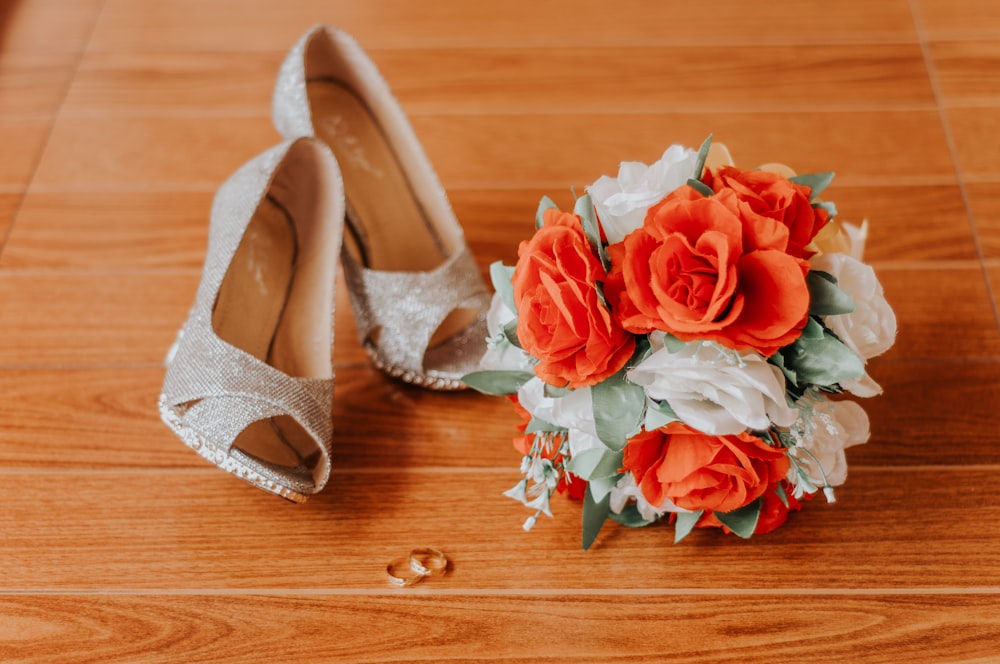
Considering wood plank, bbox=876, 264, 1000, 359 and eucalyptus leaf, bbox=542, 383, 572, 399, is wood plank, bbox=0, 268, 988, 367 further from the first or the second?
eucalyptus leaf, bbox=542, 383, 572, 399

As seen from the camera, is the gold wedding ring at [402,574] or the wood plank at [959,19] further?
the wood plank at [959,19]

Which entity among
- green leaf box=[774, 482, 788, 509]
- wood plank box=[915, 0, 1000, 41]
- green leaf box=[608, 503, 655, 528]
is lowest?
green leaf box=[608, 503, 655, 528]

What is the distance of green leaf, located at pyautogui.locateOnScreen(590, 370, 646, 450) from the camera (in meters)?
0.61

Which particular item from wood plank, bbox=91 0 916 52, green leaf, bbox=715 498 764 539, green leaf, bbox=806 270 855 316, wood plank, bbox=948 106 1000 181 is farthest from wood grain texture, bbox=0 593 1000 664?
wood plank, bbox=91 0 916 52

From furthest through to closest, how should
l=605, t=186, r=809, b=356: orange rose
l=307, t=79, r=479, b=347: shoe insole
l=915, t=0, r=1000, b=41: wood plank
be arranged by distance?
l=915, t=0, r=1000, b=41: wood plank → l=307, t=79, r=479, b=347: shoe insole → l=605, t=186, r=809, b=356: orange rose

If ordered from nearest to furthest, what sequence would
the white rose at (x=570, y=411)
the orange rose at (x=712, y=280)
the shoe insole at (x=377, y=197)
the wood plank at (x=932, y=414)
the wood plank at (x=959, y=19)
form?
the orange rose at (x=712, y=280) → the white rose at (x=570, y=411) → the wood plank at (x=932, y=414) → the shoe insole at (x=377, y=197) → the wood plank at (x=959, y=19)

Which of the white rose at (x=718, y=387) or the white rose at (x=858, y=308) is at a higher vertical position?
the white rose at (x=858, y=308)

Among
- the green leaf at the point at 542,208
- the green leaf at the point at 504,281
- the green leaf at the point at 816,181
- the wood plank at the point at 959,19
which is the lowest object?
the green leaf at the point at 504,281

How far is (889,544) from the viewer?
80cm

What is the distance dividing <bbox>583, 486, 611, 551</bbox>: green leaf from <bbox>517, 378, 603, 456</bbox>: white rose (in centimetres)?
8

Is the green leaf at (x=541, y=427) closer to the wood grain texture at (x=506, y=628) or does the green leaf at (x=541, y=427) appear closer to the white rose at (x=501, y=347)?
the white rose at (x=501, y=347)

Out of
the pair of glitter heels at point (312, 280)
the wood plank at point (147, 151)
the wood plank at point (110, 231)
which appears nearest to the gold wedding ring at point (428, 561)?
the pair of glitter heels at point (312, 280)

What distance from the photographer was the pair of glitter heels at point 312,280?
76 cm

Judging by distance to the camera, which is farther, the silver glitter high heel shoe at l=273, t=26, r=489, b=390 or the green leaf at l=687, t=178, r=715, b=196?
the silver glitter high heel shoe at l=273, t=26, r=489, b=390
